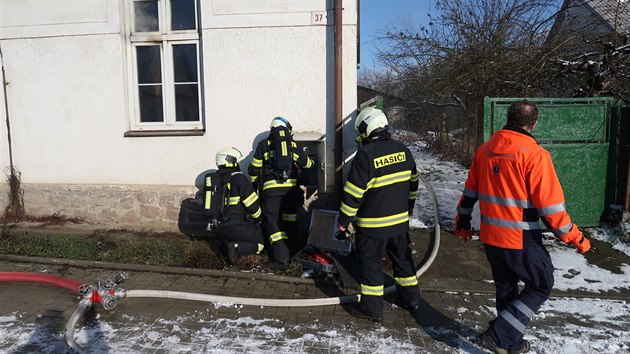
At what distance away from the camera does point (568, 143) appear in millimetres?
5812

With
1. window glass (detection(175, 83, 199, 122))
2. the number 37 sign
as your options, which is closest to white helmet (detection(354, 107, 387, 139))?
the number 37 sign

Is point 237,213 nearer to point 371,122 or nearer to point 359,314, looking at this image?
point 359,314

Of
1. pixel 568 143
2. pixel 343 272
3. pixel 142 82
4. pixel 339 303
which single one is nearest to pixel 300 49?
pixel 142 82

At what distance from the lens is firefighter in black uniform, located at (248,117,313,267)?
5.18m

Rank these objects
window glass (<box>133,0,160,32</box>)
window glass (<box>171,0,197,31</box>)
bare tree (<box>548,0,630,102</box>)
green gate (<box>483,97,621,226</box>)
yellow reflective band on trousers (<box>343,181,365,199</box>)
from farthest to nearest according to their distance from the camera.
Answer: window glass (<box>133,0,160,32</box>), window glass (<box>171,0,197,31</box>), bare tree (<box>548,0,630,102</box>), green gate (<box>483,97,621,226</box>), yellow reflective band on trousers (<box>343,181,365,199</box>)

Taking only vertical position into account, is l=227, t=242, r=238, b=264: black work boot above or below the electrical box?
below

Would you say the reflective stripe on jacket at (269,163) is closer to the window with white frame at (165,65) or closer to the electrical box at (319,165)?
the electrical box at (319,165)

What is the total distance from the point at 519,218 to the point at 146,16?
585cm

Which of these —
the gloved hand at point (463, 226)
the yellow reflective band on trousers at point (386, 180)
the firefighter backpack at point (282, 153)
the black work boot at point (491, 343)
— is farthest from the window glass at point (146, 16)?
the black work boot at point (491, 343)

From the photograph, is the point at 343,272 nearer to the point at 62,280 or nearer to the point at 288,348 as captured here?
the point at 288,348

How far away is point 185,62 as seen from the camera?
6469 millimetres

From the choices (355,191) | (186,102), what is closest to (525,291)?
(355,191)

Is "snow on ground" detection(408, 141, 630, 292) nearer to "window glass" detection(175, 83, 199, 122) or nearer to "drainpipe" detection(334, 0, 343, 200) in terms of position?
"drainpipe" detection(334, 0, 343, 200)

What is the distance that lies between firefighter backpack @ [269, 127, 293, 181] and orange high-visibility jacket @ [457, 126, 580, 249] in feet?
7.81
